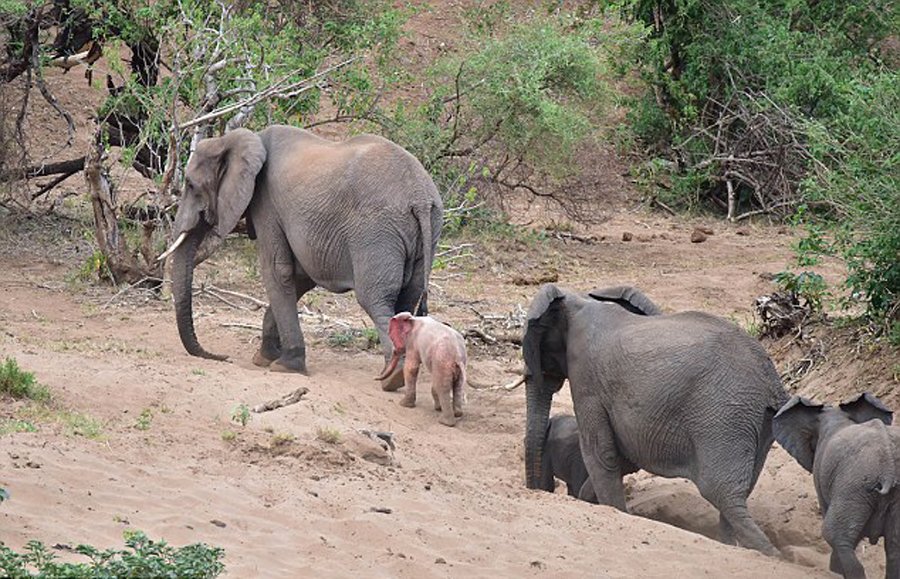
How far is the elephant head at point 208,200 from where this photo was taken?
11.5 m

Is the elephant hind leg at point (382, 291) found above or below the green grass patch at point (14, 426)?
below

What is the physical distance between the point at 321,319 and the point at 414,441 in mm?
3475

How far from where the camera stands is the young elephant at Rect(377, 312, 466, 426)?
407 inches

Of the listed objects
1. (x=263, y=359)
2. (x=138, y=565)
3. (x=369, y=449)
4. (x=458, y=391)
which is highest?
(x=138, y=565)

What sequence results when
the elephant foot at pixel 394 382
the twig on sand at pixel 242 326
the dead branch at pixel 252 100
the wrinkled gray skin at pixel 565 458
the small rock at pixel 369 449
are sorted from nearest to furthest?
the small rock at pixel 369 449, the wrinkled gray skin at pixel 565 458, the elephant foot at pixel 394 382, the twig on sand at pixel 242 326, the dead branch at pixel 252 100

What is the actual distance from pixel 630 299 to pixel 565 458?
1151 millimetres

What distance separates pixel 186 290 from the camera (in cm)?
1164

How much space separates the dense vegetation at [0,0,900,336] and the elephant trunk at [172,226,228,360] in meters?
1.40

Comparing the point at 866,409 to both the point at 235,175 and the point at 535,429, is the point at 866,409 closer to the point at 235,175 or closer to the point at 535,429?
the point at 535,429

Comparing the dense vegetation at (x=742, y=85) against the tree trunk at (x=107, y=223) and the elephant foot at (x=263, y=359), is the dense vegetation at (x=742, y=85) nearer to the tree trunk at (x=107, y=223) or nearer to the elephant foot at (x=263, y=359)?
the tree trunk at (x=107, y=223)

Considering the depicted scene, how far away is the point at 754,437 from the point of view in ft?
27.7

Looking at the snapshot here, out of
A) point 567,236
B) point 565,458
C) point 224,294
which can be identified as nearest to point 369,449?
point 565,458

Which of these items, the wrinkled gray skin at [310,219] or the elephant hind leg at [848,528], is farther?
the wrinkled gray skin at [310,219]

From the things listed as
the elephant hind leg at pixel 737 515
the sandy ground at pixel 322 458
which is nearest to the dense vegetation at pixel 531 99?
the sandy ground at pixel 322 458
